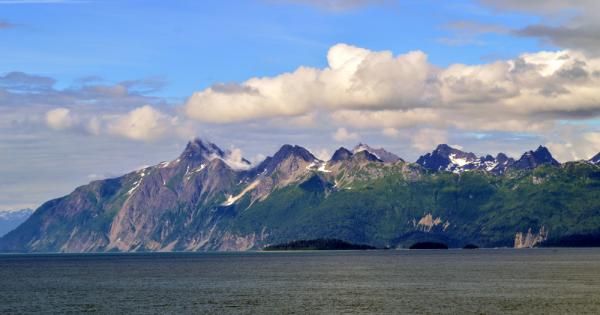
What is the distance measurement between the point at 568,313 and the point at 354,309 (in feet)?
127

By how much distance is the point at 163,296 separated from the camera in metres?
187

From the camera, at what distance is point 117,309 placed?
15638 centimetres

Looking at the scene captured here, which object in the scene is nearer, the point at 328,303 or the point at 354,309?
the point at 354,309

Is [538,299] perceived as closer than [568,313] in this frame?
No

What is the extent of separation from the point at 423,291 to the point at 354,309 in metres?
45.7

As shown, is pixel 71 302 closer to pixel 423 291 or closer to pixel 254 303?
pixel 254 303

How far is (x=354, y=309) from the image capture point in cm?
15112

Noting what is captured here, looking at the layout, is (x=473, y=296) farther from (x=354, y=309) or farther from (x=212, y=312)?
(x=212, y=312)

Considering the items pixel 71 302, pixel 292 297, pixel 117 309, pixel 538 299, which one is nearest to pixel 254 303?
pixel 292 297

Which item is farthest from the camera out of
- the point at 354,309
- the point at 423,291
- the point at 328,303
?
the point at 423,291

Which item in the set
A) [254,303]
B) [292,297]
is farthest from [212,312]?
[292,297]

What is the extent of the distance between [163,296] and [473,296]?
71.3 m

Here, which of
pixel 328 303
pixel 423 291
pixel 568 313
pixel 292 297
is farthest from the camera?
pixel 423 291

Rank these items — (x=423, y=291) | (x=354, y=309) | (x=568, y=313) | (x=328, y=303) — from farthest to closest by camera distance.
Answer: (x=423, y=291) → (x=328, y=303) → (x=354, y=309) → (x=568, y=313)
